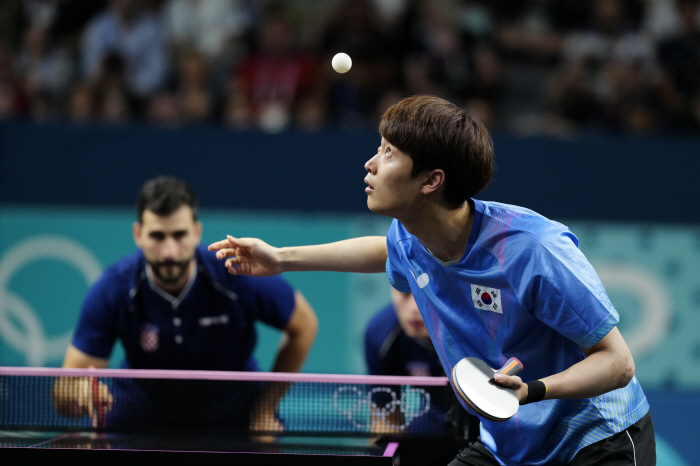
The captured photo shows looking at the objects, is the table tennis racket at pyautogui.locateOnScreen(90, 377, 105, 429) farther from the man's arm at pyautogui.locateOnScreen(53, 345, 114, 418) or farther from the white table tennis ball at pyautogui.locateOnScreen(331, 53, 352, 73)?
the white table tennis ball at pyautogui.locateOnScreen(331, 53, 352, 73)

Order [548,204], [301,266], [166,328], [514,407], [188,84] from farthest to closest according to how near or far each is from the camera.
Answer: [188,84]
[548,204]
[166,328]
[301,266]
[514,407]

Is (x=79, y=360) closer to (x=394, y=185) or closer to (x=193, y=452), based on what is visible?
(x=193, y=452)

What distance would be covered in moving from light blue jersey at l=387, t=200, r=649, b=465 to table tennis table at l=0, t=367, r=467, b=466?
0.96 ft

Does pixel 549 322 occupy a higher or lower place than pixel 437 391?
higher

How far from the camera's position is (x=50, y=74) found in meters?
8.04

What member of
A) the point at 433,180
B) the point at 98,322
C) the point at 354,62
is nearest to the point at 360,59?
the point at 354,62

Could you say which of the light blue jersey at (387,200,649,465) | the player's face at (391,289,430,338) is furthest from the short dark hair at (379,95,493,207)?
the player's face at (391,289,430,338)

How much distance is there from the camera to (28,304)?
23.1 feet

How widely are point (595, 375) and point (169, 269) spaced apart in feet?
8.54

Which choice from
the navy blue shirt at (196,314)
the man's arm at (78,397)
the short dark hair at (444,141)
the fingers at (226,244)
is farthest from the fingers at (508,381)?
the navy blue shirt at (196,314)

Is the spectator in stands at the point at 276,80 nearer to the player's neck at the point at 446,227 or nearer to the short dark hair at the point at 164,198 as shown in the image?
the short dark hair at the point at 164,198

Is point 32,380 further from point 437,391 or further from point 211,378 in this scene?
point 437,391

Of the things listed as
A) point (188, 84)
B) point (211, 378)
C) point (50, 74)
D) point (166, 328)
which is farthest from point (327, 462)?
point (50, 74)

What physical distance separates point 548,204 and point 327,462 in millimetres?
4872
